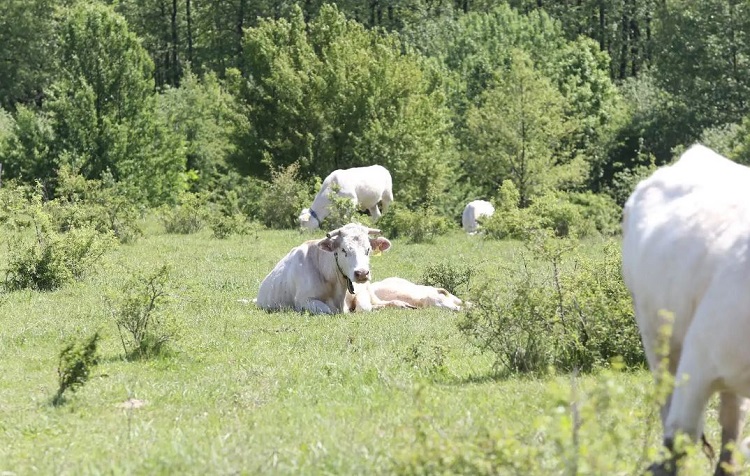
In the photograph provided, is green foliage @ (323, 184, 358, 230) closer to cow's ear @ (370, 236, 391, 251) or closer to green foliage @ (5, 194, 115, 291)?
green foliage @ (5, 194, 115, 291)

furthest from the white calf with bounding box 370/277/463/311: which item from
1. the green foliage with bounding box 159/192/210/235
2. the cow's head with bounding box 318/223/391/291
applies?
the green foliage with bounding box 159/192/210/235

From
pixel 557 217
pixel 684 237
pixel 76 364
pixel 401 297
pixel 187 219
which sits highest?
pixel 684 237

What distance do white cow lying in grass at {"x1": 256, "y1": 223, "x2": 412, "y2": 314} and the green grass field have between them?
0.48 meters

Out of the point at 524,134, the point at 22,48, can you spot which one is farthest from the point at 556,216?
the point at 22,48

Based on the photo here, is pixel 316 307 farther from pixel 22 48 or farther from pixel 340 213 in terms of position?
pixel 22 48

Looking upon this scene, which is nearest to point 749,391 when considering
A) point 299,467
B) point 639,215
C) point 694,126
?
point 639,215

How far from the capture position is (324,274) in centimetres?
1518

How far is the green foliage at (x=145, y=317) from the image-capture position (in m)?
11.0

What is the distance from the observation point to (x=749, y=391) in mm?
5207

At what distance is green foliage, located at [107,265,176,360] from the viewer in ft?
36.0

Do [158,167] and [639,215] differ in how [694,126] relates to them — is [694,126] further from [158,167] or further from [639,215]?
[639,215]

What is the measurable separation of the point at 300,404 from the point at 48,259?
9.88 meters

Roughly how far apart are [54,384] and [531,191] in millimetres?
32781

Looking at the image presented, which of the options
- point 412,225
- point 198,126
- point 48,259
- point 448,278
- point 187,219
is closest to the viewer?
point 448,278
